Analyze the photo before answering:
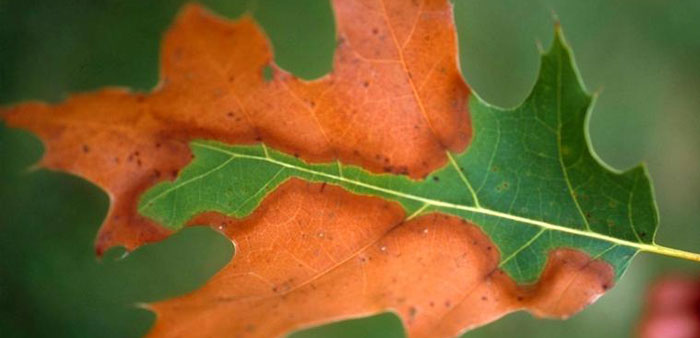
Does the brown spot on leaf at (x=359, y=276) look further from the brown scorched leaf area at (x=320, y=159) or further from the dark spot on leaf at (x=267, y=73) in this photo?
the dark spot on leaf at (x=267, y=73)

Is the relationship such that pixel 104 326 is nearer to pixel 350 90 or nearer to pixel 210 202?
pixel 210 202

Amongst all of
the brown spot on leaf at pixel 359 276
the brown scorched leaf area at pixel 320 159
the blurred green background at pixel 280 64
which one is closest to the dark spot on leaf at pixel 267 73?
the brown scorched leaf area at pixel 320 159

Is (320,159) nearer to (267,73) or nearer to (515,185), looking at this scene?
(267,73)

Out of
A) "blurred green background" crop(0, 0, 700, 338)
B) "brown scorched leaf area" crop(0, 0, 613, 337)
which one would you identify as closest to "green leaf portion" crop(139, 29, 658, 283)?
"brown scorched leaf area" crop(0, 0, 613, 337)

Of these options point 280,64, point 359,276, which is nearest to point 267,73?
point 359,276

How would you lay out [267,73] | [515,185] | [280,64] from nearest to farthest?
[267,73]
[515,185]
[280,64]

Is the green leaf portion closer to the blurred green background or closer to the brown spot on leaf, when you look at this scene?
the brown spot on leaf
